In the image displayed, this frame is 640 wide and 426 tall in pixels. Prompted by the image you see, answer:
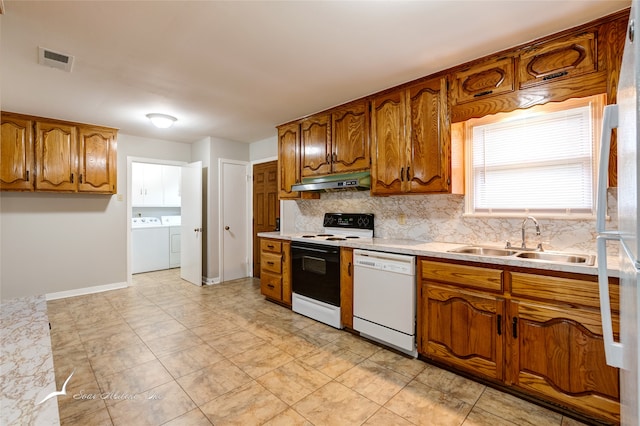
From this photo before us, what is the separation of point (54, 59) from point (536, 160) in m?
3.85

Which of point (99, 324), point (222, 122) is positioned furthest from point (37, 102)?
point (99, 324)

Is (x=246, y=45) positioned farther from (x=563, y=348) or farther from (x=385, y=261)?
(x=563, y=348)

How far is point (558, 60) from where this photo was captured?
6.59 ft

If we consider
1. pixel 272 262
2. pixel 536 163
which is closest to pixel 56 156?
pixel 272 262

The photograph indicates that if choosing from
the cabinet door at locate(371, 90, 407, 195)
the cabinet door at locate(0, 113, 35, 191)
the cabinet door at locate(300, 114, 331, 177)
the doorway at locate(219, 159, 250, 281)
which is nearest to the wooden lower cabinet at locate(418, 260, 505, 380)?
the cabinet door at locate(371, 90, 407, 195)

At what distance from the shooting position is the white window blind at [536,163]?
218cm

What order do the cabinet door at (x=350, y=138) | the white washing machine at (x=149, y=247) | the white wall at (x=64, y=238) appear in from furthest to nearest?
the white washing machine at (x=149, y=247), the white wall at (x=64, y=238), the cabinet door at (x=350, y=138)

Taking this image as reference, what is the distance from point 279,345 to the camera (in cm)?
271

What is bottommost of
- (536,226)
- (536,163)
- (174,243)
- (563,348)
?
(563,348)

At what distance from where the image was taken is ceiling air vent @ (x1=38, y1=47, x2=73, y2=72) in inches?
87.1

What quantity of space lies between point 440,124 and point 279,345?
2.41m

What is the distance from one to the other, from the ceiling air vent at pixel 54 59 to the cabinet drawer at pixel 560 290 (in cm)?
360

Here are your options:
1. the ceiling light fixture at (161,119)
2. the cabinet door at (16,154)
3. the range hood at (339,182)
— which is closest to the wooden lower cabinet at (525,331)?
the range hood at (339,182)

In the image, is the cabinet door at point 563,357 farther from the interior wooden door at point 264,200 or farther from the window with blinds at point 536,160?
the interior wooden door at point 264,200
